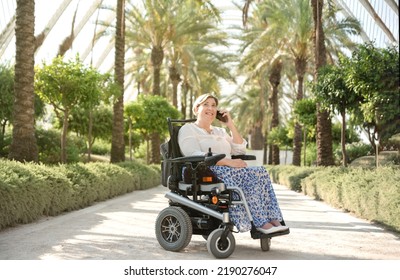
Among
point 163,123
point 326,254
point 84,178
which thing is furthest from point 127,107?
point 326,254

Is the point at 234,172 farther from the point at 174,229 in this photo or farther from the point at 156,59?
the point at 156,59

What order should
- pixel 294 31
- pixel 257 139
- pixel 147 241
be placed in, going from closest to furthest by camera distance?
pixel 147 241 < pixel 294 31 < pixel 257 139

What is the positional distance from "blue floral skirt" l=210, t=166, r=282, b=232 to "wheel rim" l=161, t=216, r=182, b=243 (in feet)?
1.78

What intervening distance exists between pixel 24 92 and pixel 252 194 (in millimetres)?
7219

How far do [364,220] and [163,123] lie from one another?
1715 cm

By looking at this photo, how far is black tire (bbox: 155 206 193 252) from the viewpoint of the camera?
5180 millimetres

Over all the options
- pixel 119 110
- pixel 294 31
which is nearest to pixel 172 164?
pixel 119 110

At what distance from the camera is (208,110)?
17.8ft

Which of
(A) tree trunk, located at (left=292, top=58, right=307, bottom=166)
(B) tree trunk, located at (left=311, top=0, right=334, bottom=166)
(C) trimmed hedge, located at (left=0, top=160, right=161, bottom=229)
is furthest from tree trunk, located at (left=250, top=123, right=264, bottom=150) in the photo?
(C) trimmed hedge, located at (left=0, top=160, right=161, bottom=229)

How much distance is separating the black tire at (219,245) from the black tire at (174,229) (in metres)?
0.29
